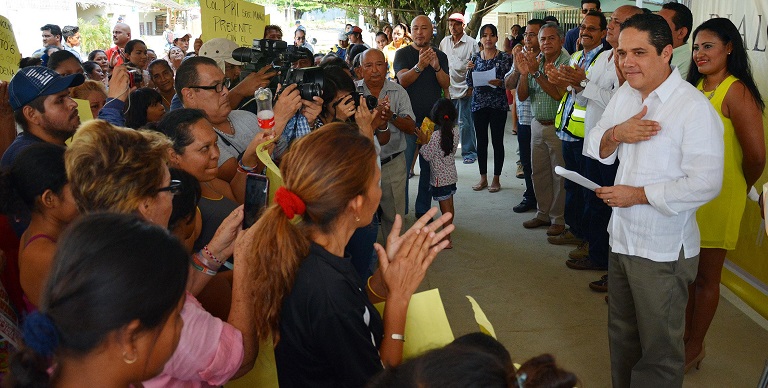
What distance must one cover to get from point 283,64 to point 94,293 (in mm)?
2559

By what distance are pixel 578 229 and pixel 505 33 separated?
10.6 metres

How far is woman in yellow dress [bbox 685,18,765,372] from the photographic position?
3.01m

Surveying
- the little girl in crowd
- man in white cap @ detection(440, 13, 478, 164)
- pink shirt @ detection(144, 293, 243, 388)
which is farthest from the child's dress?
pink shirt @ detection(144, 293, 243, 388)

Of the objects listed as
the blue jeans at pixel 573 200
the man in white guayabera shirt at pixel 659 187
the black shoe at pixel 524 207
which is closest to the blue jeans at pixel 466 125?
the black shoe at pixel 524 207

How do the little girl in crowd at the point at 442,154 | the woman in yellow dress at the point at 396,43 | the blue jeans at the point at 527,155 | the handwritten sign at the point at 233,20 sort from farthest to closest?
the woman in yellow dress at the point at 396,43 < the blue jeans at the point at 527,155 < the little girl in crowd at the point at 442,154 < the handwritten sign at the point at 233,20

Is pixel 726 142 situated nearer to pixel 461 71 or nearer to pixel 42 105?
pixel 42 105

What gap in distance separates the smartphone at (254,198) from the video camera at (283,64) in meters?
1.09

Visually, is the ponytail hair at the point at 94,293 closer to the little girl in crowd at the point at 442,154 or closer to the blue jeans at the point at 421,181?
the little girl in crowd at the point at 442,154

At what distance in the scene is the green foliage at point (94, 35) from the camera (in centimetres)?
1764

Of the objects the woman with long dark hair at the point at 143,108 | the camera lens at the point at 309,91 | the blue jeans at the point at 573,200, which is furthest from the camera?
the blue jeans at the point at 573,200

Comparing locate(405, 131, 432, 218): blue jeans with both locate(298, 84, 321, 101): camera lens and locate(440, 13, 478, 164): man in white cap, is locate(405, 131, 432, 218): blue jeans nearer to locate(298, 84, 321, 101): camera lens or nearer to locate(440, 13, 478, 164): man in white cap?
locate(440, 13, 478, 164): man in white cap

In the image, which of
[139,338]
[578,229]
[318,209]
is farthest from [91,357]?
[578,229]

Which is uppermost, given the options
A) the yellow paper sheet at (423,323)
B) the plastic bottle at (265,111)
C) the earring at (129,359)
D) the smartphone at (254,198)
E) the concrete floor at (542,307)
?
the plastic bottle at (265,111)

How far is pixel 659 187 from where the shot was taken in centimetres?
250
